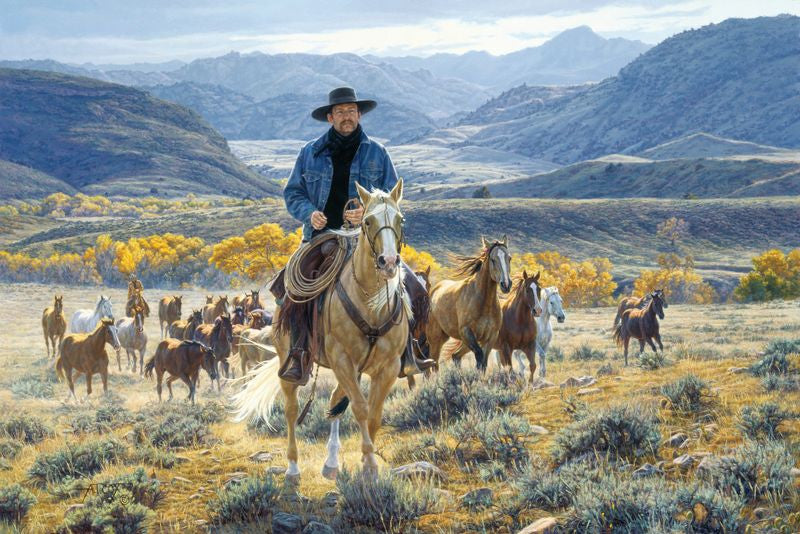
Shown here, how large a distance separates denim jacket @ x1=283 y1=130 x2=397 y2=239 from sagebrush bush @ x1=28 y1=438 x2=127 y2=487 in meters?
3.92

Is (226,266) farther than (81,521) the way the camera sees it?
Yes

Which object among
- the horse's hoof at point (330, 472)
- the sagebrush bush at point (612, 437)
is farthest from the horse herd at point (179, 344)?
the sagebrush bush at point (612, 437)

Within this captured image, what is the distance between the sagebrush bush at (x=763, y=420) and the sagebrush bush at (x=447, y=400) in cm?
313

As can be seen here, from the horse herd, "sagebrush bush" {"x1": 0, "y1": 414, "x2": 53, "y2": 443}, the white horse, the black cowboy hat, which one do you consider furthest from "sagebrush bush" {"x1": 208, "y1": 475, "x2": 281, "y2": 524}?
the white horse

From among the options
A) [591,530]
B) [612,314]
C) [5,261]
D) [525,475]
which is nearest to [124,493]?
[525,475]

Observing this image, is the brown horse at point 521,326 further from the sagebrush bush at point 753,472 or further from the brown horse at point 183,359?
the sagebrush bush at point 753,472

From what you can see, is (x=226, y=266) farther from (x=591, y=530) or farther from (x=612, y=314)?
(x=591, y=530)

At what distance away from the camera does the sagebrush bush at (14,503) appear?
6.75m

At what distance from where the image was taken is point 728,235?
10169 cm

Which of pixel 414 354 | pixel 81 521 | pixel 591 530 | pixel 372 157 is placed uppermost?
pixel 372 157

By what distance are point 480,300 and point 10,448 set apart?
25.0 ft

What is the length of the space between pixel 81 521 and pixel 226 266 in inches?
2232

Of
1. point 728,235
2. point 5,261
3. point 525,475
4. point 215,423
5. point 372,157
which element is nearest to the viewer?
point 525,475

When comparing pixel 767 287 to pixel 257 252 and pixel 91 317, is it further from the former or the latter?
pixel 91 317
